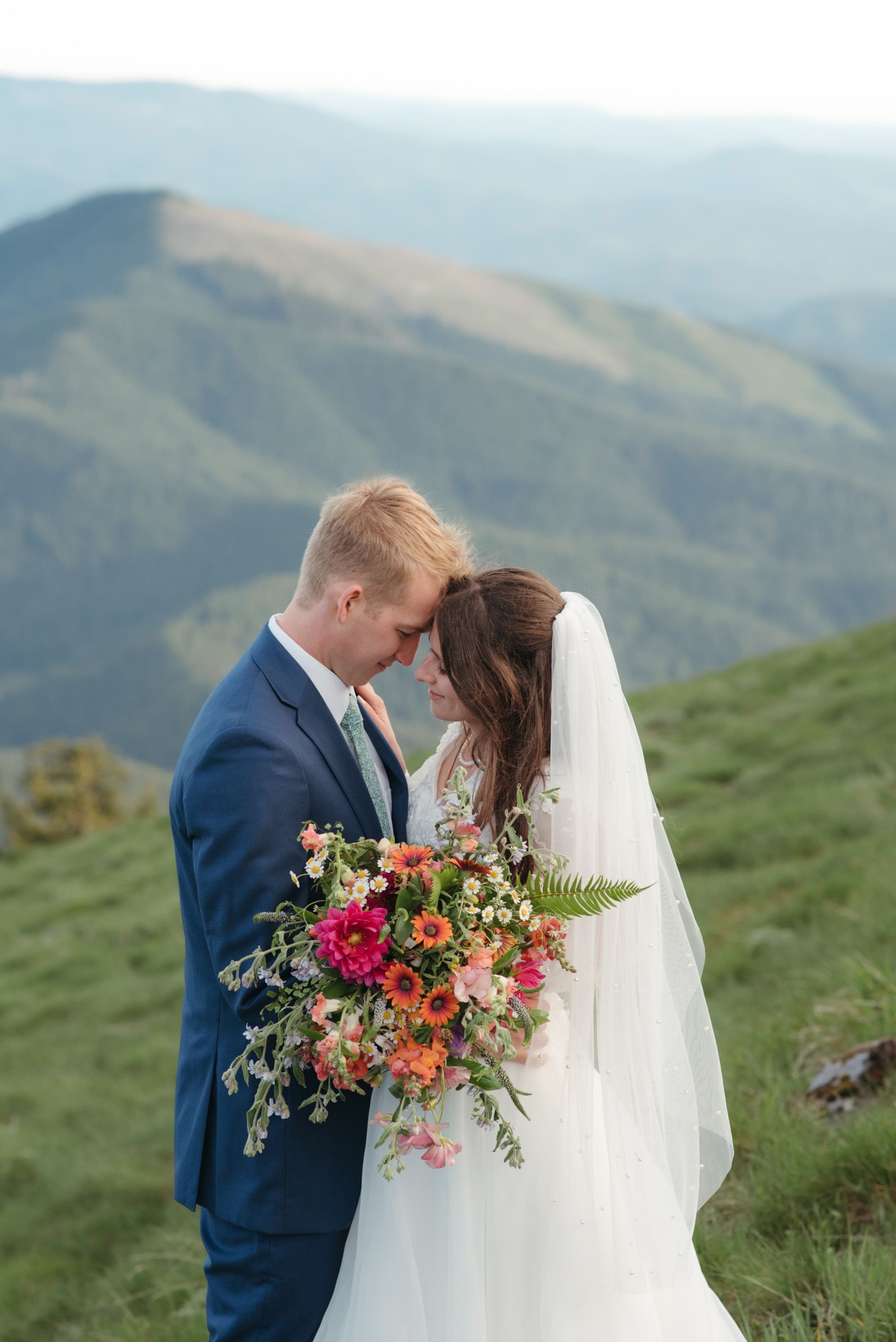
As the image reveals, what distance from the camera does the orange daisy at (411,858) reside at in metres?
2.50

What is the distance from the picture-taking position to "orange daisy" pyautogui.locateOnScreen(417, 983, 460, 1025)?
244cm

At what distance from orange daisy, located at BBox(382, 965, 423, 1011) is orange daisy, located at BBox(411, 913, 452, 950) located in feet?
0.22

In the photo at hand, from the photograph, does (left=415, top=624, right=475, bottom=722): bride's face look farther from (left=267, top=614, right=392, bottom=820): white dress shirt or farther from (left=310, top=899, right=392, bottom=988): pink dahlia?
(left=310, top=899, right=392, bottom=988): pink dahlia

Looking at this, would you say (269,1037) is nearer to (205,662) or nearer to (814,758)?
(814,758)

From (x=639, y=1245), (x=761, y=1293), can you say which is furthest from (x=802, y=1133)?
(x=639, y=1245)

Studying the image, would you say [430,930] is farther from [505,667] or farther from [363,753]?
[363,753]

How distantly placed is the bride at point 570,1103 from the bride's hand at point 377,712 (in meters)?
0.46

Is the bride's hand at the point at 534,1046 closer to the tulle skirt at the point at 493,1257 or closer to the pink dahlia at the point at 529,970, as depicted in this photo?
the tulle skirt at the point at 493,1257

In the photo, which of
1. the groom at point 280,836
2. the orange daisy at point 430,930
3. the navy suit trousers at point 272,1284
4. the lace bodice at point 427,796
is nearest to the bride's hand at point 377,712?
the lace bodice at point 427,796

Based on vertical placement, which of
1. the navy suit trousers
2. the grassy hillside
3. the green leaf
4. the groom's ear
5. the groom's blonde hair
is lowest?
the grassy hillside

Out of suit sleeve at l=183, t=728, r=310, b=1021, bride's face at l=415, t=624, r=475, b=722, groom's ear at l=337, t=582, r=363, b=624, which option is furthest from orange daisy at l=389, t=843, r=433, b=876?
groom's ear at l=337, t=582, r=363, b=624

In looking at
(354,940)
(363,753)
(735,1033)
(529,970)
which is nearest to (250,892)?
(354,940)

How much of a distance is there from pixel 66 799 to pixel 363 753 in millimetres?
33415

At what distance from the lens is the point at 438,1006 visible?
2453 millimetres
